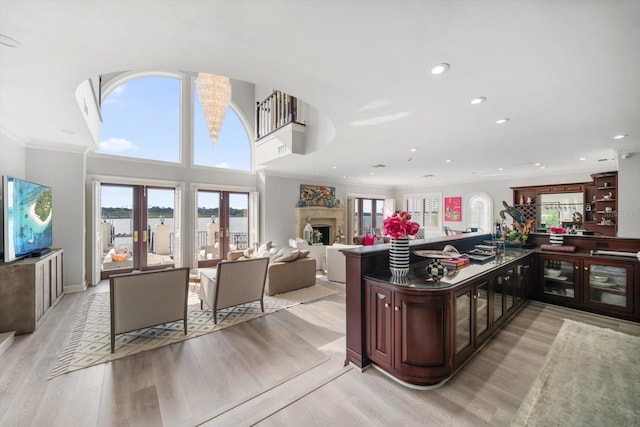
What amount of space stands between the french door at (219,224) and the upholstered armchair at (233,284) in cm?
331

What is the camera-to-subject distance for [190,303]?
4.23m

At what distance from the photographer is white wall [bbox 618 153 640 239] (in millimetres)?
4582

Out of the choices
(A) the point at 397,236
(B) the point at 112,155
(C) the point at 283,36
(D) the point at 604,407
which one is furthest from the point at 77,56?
(D) the point at 604,407

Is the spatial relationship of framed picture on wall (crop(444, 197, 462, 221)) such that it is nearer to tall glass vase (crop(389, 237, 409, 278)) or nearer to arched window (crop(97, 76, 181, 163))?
tall glass vase (crop(389, 237, 409, 278))

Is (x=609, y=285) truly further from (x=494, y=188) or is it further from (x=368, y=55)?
(x=494, y=188)

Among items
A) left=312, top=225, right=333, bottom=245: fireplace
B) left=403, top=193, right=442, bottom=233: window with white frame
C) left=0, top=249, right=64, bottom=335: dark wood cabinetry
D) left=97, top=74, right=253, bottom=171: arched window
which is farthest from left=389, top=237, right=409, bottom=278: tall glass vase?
left=403, top=193, right=442, bottom=233: window with white frame

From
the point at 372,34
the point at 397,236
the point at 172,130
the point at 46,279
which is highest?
the point at 172,130

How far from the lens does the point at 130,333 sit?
318cm

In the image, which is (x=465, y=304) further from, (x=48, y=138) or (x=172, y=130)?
(x=172, y=130)

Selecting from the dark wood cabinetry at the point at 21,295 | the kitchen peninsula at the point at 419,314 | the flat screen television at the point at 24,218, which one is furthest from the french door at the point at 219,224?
the kitchen peninsula at the point at 419,314

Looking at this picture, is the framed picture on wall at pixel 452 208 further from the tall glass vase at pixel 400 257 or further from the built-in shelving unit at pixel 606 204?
the tall glass vase at pixel 400 257

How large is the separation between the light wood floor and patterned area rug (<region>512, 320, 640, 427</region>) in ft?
0.33

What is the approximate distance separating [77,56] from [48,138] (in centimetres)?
334

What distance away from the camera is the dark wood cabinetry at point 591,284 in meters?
3.29
